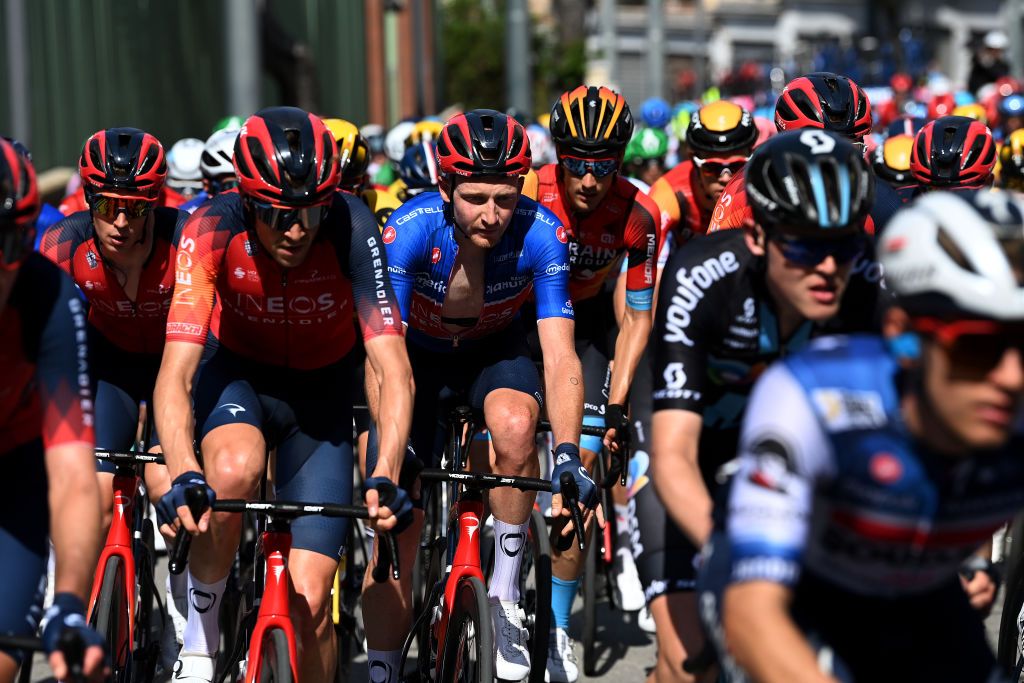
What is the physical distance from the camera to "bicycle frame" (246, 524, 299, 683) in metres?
4.61

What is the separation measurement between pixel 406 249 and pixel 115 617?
172cm

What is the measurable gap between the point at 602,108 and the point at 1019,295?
466 centimetres

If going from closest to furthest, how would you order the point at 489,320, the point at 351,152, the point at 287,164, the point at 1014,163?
the point at 287,164, the point at 489,320, the point at 351,152, the point at 1014,163

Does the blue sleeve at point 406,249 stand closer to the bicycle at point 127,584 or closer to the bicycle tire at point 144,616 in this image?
the bicycle at point 127,584

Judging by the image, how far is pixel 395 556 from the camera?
479 cm

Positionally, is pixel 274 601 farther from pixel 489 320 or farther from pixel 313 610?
pixel 489 320

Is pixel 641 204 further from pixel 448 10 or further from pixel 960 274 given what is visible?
pixel 448 10

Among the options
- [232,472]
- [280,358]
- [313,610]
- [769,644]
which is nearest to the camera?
[769,644]

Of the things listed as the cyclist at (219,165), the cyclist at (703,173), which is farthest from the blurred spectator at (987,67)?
the cyclist at (219,165)

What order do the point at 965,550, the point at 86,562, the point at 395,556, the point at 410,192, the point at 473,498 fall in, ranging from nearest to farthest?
1. the point at 965,550
2. the point at 86,562
3. the point at 395,556
4. the point at 473,498
5. the point at 410,192

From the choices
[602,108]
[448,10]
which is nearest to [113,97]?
[602,108]

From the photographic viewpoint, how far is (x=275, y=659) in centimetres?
462

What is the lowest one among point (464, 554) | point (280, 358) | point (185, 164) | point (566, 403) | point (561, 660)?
point (561, 660)

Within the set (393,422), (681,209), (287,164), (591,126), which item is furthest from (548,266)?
(681,209)
